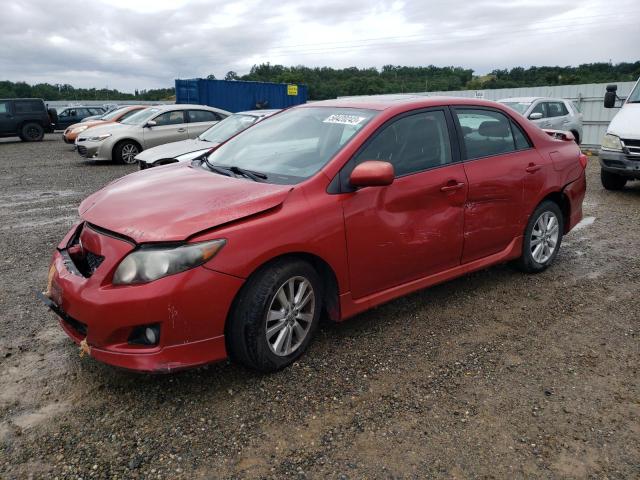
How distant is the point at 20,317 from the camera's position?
12.9 ft

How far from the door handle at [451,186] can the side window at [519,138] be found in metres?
0.99

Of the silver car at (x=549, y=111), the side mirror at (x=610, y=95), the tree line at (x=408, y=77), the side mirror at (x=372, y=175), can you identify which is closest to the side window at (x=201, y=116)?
the silver car at (x=549, y=111)

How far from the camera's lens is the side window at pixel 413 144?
3518 millimetres

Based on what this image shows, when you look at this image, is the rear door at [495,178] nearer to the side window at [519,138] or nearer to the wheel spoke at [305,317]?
the side window at [519,138]

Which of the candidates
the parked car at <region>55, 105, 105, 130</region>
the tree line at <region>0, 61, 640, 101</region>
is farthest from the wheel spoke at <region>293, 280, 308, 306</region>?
the tree line at <region>0, 61, 640, 101</region>

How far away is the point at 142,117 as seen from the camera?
13961 mm

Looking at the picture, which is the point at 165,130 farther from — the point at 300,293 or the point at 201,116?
the point at 300,293

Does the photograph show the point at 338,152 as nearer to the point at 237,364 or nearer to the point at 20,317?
the point at 237,364

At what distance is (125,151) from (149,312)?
39.5 feet

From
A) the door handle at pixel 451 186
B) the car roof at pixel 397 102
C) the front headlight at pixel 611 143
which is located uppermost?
the car roof at pixel 397 102

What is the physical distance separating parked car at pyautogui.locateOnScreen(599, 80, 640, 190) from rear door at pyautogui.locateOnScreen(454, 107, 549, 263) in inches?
192

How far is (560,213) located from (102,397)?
415 centimetres

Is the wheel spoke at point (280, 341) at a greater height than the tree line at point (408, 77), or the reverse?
the tree line at point (408, 77)

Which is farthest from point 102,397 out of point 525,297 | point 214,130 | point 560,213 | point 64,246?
point 214,130
